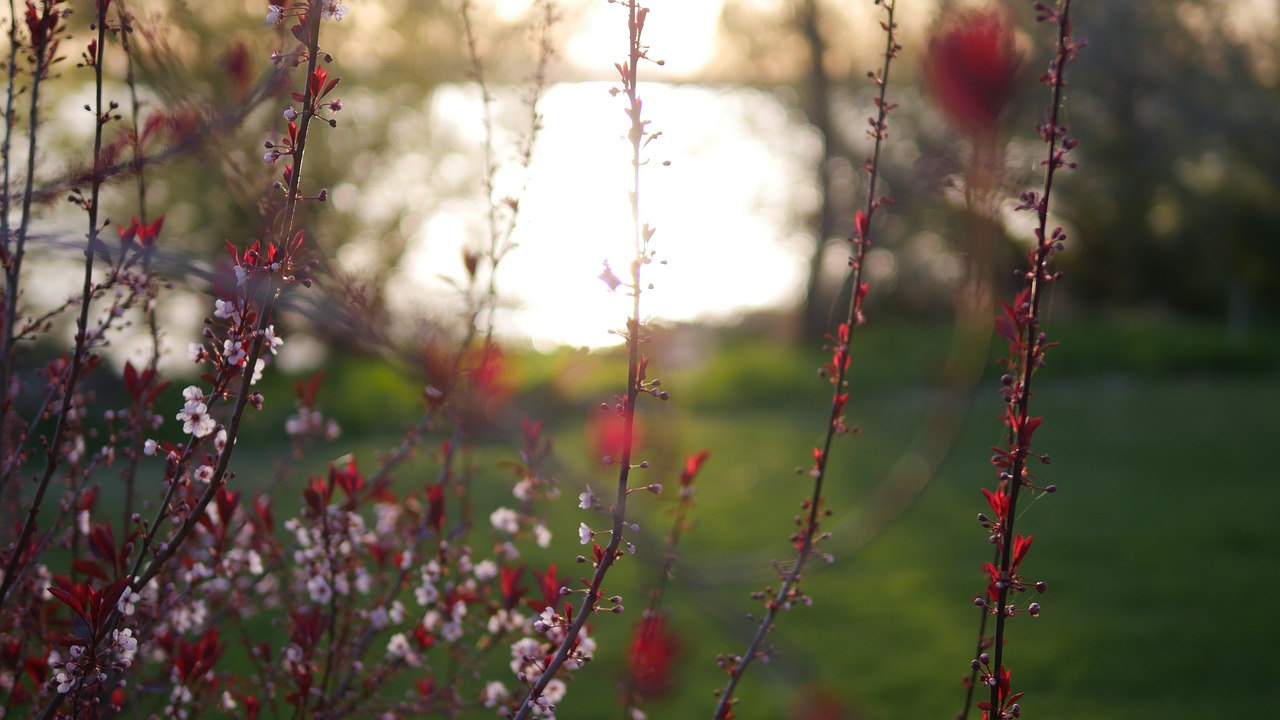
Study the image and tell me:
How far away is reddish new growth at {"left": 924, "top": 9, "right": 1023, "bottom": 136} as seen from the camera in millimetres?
1587

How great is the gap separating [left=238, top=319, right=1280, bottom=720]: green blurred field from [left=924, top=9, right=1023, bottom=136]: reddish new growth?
0.44 metres

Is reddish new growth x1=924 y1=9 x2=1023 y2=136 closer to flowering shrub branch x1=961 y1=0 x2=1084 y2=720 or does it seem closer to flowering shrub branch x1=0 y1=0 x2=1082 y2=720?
flowering shrub branch x1=0 y1=0 x2=1082 y2=720

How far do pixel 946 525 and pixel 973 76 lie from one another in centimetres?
477

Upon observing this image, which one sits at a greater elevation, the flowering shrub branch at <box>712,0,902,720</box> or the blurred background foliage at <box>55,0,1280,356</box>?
the blurred background foliage at <box>55,0,1280,356</box>

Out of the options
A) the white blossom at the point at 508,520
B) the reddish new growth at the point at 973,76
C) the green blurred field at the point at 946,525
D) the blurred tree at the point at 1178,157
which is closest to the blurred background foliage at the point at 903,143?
the blurred tree at the point at 1178,157

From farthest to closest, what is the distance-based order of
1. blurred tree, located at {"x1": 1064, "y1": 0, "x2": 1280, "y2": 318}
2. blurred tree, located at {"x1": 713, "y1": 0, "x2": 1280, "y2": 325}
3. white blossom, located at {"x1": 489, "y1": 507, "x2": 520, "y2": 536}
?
blurred tree, located at {"x1": 1064, "y1": 0, "x2": 1280, "y2": 318} < blurred tree, located at {"x1": 713, "y1": 0, "x2": 1280, "y2": 325} < white blossom, located at {"x1": 489, "y1": 507, "x2": 520, "y2": 536}

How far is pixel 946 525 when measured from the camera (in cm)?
598

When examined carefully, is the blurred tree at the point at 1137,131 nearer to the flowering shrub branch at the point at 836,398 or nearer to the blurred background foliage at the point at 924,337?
the blurred background foliage at the point at 924,337

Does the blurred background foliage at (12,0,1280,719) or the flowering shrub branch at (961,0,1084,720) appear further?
the blurred background foliage at (12,0,1280,719)

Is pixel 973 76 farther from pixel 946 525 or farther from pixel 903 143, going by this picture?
pixel 903 143

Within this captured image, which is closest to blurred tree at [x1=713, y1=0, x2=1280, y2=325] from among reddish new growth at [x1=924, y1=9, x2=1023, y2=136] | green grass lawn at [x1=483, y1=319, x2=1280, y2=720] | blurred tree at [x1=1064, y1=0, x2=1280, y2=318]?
blurred tree at [x1=1064, y1=0, x2=1280, y2=318]

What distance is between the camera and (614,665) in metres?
4.03

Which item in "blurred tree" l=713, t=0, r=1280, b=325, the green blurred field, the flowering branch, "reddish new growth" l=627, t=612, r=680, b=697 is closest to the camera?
the flowering branch

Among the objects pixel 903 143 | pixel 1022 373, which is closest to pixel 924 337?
pixel 903 143
